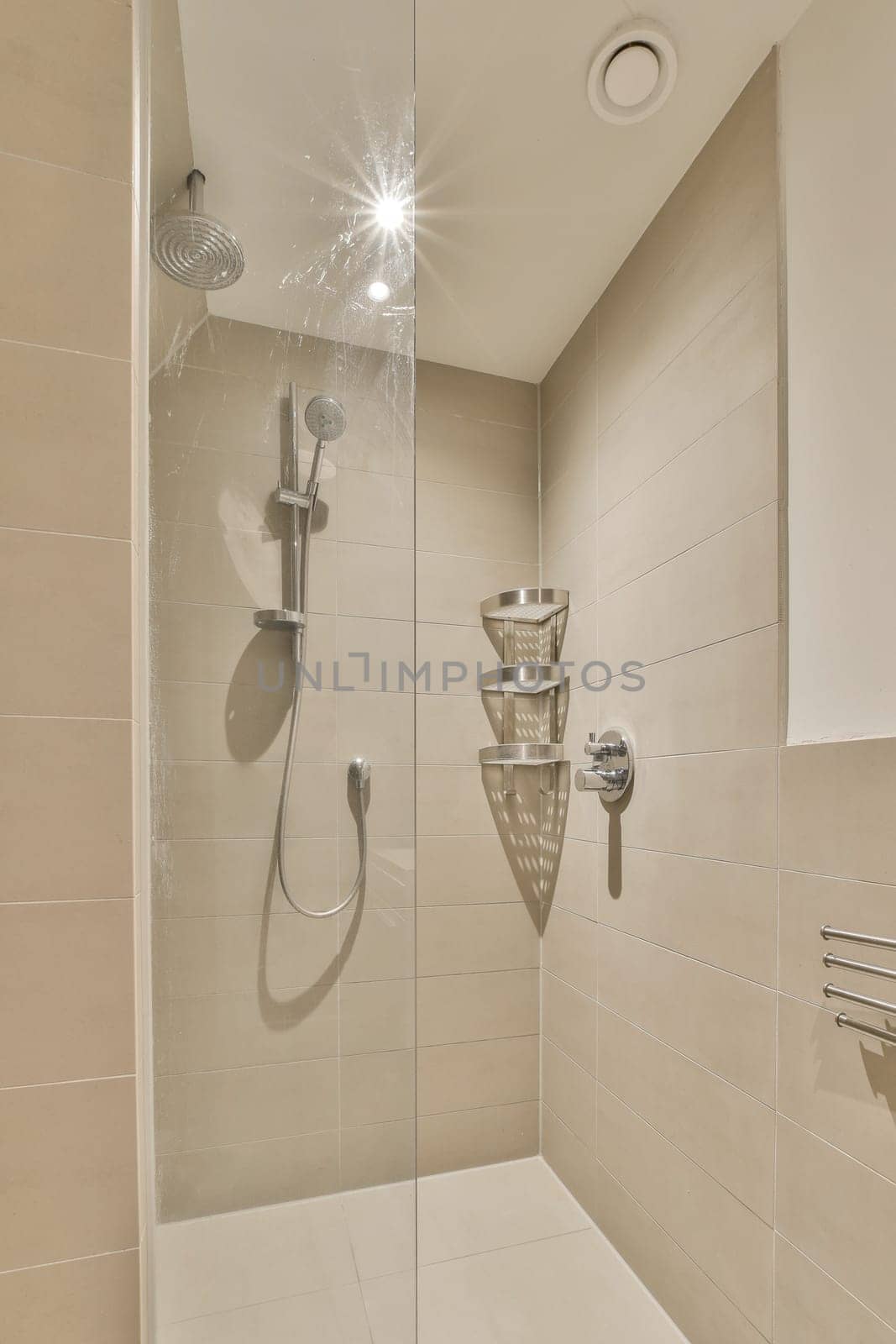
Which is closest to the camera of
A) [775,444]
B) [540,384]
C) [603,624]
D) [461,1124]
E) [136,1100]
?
[136,1100]

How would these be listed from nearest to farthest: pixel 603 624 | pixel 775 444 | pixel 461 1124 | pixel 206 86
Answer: pixel 206 86 → pixel 775 444 → pixel 603 624 → pixel 461 1124

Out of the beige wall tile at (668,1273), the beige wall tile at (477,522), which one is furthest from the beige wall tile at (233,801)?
the beige wall tile at (477,522)

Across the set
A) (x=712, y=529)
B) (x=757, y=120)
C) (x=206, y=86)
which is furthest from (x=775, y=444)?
(x=206, y=86)

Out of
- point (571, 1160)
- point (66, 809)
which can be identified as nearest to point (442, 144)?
point (66, 809)

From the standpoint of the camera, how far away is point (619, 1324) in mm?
1457

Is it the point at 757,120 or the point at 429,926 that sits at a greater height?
the point at 757,120

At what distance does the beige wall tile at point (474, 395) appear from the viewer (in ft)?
7.23

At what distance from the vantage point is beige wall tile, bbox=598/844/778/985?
125 centimetres

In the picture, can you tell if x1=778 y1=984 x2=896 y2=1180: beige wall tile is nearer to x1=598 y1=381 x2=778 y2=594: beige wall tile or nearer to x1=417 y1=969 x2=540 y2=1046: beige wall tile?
x1=598 y1=381 x2=778 y2=594: beige wall tile

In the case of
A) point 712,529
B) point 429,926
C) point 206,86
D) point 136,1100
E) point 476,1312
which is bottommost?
point 476,1312

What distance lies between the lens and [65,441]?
2.72ft

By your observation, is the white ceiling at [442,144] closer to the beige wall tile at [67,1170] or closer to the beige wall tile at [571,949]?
the beige wall tile at [67,1170]

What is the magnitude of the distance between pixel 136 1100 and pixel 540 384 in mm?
2163

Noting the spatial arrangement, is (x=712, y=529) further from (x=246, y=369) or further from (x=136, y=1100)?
(x=136, y=1100)
